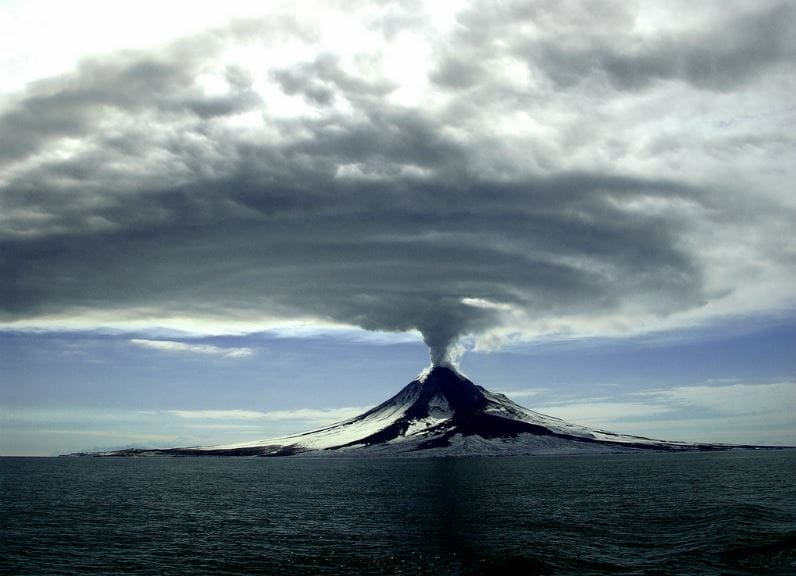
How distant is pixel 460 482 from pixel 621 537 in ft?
354

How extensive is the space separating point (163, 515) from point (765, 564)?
8784 cm

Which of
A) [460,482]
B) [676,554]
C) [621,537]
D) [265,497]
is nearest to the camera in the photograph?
[676,554]

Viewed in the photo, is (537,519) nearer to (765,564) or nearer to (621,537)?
(621,537)

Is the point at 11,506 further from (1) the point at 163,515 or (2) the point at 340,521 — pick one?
(2) the point at 340,521

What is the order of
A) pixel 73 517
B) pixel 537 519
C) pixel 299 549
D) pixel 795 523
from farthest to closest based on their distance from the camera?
pixel 73 517 < pixel 537 519 < pixel 795 523 < pixel 299 549

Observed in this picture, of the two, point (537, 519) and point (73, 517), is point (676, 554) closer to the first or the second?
point (537, 519)

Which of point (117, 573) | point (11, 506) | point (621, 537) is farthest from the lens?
point (11, 506)

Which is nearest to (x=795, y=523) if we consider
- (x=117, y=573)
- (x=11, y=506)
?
(x=117, y=573)

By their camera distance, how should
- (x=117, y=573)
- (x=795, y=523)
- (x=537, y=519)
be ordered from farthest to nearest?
(x=537, y=519) < (x=795, y=523) < (x=117, y=573)

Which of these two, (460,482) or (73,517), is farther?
(460,482)

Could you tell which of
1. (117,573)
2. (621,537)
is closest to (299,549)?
(117,573)

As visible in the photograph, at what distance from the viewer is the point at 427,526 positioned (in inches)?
3551

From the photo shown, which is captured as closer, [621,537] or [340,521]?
[621,537]

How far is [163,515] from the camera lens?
349 feet
